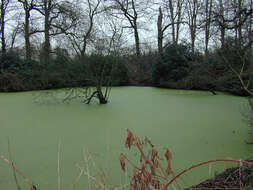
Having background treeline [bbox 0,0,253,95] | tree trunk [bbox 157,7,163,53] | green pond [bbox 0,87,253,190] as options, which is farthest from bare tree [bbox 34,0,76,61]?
green pond [bbox 0,87,253,190]

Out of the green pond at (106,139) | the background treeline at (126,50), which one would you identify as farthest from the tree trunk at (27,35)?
the green pond at (106,139)

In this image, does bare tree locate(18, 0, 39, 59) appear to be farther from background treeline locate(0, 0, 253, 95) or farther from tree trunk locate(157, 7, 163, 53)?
tree trunk locate(157, 7, 163, 53)

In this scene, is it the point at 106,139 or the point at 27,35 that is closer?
the point at 106,139

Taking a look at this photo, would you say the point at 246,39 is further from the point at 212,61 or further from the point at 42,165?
the point at 212,61

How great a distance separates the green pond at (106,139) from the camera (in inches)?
58.2

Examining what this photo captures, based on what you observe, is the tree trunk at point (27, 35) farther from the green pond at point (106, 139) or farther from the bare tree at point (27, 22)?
the green pond at point (106, 139)

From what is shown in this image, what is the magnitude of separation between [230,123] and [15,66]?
805 centimetres

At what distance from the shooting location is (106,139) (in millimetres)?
2174

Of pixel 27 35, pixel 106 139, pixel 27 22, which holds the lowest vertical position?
pixel 106 139

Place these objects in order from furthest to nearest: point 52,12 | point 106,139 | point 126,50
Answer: point 52,12 → point 126,50 → point 106,139

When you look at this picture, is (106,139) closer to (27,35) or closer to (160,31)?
(27,35)

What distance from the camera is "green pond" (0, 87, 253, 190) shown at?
4.85ft

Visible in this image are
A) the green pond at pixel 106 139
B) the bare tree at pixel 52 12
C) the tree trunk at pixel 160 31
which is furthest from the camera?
the tree trunk at pixel 160 31

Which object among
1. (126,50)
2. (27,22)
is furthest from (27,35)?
(126,50)
